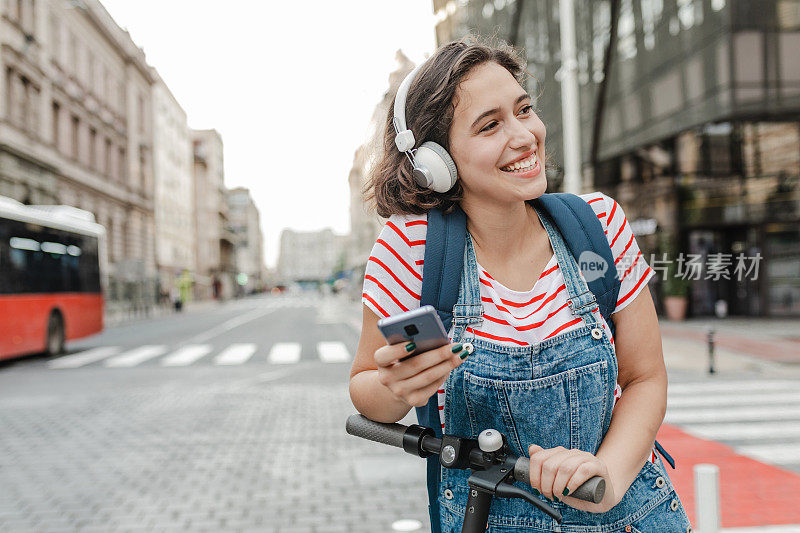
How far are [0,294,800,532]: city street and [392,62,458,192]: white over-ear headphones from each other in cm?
369

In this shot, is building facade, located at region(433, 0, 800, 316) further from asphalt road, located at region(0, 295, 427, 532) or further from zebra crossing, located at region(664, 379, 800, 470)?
asphalt road, located at region(0, 295, 427, 532)

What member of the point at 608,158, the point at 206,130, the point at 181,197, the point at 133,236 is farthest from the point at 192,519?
the point at 206,130

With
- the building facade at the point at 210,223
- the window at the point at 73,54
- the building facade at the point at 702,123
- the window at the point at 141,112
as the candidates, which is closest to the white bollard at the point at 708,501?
the building facade at the point at 702,123

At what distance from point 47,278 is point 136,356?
276 centimetres

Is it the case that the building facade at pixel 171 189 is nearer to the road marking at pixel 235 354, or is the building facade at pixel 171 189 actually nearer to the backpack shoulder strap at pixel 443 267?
the road marking at pixel 235 354

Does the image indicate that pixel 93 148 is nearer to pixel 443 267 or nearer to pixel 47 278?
pixel 47 278

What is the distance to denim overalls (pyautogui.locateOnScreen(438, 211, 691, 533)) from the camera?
4.66ft

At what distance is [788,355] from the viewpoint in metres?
13.1

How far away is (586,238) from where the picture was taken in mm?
1534

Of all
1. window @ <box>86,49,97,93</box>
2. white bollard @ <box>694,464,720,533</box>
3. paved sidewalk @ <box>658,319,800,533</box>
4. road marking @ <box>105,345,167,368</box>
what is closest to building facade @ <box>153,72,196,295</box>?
window @ <box>86,49,97,93</box>

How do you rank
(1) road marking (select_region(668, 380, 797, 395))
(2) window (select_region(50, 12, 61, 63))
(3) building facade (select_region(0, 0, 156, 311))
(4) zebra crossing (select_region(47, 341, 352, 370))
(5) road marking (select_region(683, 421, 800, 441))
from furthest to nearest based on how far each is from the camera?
(2) window (select_region(50, 12, 61, 63))
(3) building facade (select_region(0, 0, 156, 311))
(4) zebra crossing (select_region(47, 341, 352, 370))
(1) road marking (select_region(668, 380, 797, 395))
(5) road marking (select_region(683, 421, 800, 441))

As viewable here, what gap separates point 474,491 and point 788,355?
13.9 m

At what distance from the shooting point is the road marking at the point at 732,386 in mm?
10242

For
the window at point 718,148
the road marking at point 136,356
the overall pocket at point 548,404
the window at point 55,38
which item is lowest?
the road marking at point 136,356
